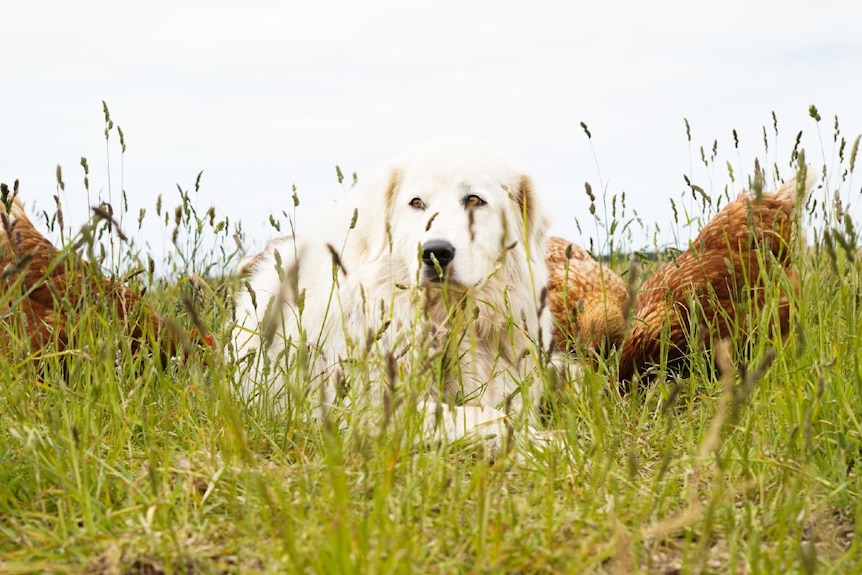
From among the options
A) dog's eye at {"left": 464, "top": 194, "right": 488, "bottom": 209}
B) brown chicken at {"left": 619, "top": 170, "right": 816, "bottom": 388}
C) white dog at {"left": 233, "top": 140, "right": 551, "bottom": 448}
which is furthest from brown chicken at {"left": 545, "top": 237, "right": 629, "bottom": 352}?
dog's eye at {"left": 464, "top": 194, "right": 488, "bottom": 209}

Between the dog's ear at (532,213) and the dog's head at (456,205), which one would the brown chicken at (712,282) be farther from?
the dog's head at (456,205)

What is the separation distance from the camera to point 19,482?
6.92 feet

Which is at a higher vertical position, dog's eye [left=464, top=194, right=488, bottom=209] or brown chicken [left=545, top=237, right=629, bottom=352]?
dog's eye [left=464, top=194, right=488, bottom=209]

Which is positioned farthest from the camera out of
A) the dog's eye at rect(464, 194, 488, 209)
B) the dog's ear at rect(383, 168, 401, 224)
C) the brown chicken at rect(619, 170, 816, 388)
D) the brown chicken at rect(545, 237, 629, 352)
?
the brown chicken at rect(545, 237, 629, 352)

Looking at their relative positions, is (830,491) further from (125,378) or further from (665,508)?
(125,378)

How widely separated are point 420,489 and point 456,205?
163cm

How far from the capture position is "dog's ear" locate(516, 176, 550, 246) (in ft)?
12.3

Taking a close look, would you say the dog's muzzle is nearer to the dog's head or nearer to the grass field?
the dog's head

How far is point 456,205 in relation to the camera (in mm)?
3377

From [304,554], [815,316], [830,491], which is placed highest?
[815,316]

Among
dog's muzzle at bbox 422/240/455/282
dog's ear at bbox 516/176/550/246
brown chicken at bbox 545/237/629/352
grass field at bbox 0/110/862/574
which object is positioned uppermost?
dog's ear at bbox 516/176/550/246

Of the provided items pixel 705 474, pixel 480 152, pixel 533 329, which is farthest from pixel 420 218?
pixel 705 474

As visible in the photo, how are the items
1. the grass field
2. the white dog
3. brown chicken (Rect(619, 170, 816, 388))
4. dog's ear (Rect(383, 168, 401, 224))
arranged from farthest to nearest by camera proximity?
brown chicken (Rect(619, 170, 816, 388))
dog's ear (Rect(383, 168, 401, 224))
the white dog
the grass field

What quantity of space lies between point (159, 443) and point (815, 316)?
7.93 ft
